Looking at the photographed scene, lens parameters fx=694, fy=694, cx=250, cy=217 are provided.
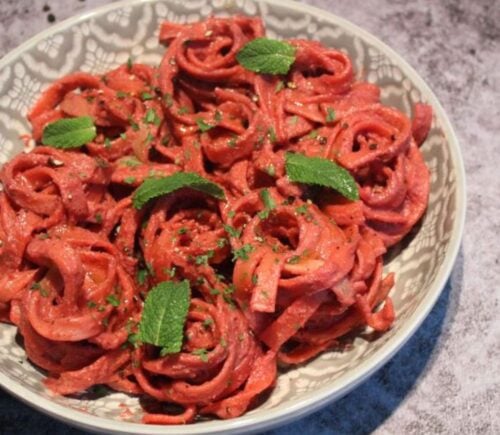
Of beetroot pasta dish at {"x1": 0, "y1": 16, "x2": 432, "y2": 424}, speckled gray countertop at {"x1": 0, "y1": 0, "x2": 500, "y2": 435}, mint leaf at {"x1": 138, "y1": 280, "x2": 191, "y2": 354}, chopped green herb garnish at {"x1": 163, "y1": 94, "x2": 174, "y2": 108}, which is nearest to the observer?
mint leaf at {"x1": 138, "y1": 280, "x2": 191, "y2": 354}

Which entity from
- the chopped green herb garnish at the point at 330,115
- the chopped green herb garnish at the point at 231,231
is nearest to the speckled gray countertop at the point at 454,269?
the chopped green herb garnish at the point at 231,231

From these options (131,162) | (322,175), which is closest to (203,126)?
(131,162)

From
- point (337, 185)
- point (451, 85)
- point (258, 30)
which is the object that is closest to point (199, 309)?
point (337, 185)

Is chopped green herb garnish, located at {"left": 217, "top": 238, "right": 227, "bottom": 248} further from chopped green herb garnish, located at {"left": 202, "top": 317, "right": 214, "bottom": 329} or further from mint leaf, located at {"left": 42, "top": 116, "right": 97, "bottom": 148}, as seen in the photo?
mint leaf, located at {"left": 42, "top": 116, "right": 97, "bottom": 148}

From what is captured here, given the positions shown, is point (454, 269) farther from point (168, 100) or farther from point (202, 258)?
point (168, 100)

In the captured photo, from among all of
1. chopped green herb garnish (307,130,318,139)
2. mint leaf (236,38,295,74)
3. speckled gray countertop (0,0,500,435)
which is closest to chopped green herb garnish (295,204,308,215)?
chopped green herb garnish (307,130,318,139)

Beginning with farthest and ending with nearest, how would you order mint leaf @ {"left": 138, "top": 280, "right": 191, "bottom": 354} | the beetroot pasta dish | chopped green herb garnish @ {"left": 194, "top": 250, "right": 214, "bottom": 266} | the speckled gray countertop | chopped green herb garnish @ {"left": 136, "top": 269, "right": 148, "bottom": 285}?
the speckled gray countertop
chopped green herb garnish @ {"left": 136, "top": 269, "right": 148, "bottom": 285}
chopped green herb garnish @ {"left": 194, "top": 250, "right": 214, "bottom": 266}
the beetroot pasta dish
mint leaf @ {"left": 138, "top": 280, "right": 191, "bottom": 354}

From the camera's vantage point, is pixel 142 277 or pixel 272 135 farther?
pixel 272 135
